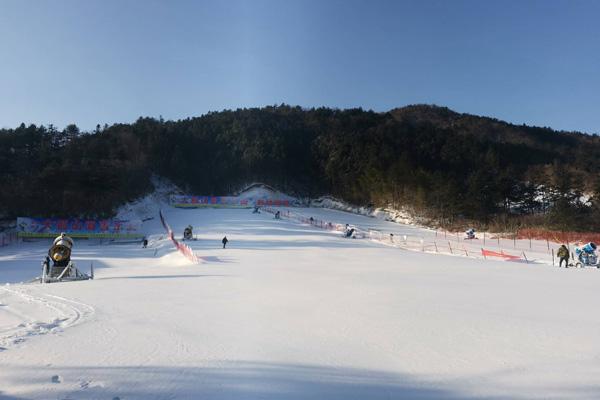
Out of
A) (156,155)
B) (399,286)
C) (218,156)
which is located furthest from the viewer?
(218,156)

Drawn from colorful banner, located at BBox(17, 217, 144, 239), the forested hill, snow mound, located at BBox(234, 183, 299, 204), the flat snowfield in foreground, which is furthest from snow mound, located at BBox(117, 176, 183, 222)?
the flat snowfield in foreground

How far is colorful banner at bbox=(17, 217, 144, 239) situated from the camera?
32094mm

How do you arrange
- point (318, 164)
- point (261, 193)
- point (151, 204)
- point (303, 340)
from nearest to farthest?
point (303, 340), point (151, 204), point (261, 193), point (318, 164)

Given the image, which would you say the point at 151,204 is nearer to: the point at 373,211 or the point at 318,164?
the point at 373,211

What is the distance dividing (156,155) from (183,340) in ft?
235

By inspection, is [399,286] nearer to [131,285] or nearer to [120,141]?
[131,285]

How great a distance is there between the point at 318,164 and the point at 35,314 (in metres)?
70.9

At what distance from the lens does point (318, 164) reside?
77125mm

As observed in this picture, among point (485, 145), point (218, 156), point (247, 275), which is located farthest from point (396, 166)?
point (247, 275)

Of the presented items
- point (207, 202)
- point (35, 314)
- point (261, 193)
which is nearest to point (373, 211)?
point (261, 193)

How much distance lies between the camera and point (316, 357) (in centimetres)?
488

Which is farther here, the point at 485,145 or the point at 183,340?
the point at 485,145

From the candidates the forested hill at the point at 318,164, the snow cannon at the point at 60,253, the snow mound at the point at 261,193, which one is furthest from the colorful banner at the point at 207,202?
the snow cannon at the point at 60,253

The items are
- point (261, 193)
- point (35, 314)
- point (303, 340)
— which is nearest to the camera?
point (303, 340)
